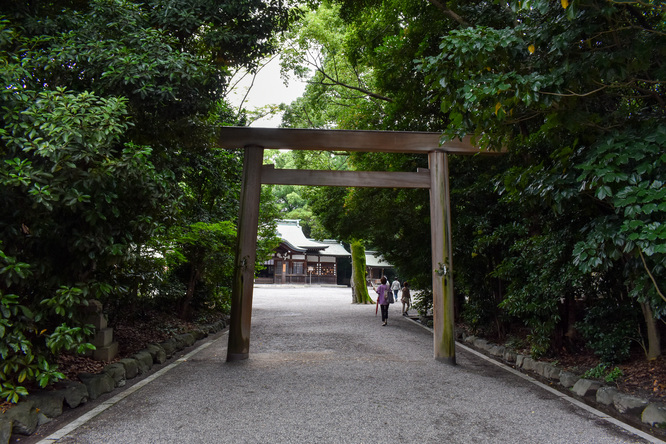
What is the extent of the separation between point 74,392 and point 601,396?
581 cm

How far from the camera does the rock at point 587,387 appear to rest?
5.02 m

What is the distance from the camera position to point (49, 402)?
411cm

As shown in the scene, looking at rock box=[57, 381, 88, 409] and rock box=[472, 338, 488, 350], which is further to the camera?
rock box=[472, 338, 488, 350]

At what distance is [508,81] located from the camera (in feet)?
12.7

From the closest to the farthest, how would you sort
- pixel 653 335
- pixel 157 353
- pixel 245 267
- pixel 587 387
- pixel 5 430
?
pixel 5 430
pixel 587 387
pixel 653 335
pixel 157 353
pixel 245 267

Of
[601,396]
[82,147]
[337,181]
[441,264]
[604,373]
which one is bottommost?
[601,396]

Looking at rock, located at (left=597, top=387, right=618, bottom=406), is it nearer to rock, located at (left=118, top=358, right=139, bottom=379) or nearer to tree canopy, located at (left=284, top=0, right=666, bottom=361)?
tree canopy, located at (left=284, top=0, right=666, bottom=361)

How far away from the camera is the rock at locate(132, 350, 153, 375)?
604cm

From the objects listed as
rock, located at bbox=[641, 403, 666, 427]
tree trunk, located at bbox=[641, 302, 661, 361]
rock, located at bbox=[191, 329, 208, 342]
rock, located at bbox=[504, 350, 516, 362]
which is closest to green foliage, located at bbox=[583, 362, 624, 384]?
tree trunk, located at bbox=[641, 302, 661, 361]

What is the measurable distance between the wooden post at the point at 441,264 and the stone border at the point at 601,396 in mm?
1150

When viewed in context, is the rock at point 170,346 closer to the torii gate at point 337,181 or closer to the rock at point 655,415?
the torii gate at point 337,181

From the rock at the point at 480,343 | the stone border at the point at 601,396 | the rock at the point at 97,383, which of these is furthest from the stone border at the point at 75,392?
the rock at the point at 480,343

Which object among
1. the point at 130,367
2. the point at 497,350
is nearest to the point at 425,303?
the point at 497,350

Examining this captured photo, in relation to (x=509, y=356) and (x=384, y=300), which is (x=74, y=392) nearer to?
(x=509, y=356)
